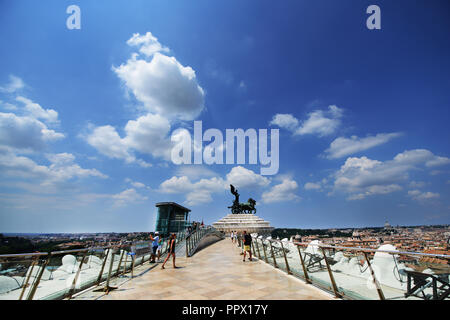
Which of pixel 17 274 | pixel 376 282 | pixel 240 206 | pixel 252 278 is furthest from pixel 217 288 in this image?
pixel 240 206

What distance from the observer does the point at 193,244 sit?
14617mm

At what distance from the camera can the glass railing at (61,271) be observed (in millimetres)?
3416

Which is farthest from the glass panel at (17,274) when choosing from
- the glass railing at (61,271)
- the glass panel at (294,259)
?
the glass panel at (294,259)

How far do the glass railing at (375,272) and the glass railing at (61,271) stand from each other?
5.39 metres

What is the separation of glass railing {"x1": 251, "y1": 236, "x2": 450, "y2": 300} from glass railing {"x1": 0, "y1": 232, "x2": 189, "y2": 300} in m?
5.39

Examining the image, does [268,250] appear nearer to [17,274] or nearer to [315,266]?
[315,266]

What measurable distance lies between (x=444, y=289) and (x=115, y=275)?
7652 millimetres

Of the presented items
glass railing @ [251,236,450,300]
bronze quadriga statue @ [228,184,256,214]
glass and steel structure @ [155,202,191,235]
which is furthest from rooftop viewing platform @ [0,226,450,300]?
bronze quadriga statue @ [228,184,256,214]

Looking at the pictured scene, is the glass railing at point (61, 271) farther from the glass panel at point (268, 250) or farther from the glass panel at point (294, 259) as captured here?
the glass panel at point (268, 250)

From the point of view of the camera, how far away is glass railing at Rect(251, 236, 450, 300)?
296cm

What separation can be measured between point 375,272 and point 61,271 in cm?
634

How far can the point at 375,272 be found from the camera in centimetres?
368
